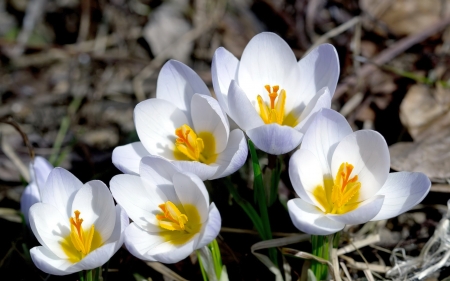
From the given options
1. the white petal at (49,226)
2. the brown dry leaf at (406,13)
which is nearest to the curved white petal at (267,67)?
the white petal at (49,226)

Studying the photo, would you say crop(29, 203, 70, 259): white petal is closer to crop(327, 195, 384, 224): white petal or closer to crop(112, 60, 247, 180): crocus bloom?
crop(112, 60, 247, 180): crocus bloom

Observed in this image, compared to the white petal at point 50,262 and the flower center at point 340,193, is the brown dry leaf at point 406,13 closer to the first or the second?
the flower center at point 340,193

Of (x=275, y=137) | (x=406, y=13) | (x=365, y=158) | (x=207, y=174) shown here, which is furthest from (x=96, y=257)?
(x=406, y=13)

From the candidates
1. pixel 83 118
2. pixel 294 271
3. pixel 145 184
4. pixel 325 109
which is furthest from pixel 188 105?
pixel 83 118

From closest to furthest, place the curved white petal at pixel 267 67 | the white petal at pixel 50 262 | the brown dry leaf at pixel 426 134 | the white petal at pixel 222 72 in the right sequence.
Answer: the white petal at pixel 50 262 < the white petal at pixel 222 72 < the curved white petal at pixel 267 67 < the brown dry leaf at pixel 426 134

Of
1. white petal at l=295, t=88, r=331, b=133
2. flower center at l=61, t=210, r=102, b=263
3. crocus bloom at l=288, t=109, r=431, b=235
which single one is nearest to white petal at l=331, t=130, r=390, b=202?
crocus bloom at l=288, t=109, r=431, b=235

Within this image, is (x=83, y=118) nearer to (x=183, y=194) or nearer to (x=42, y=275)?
(x=42, y=275)
